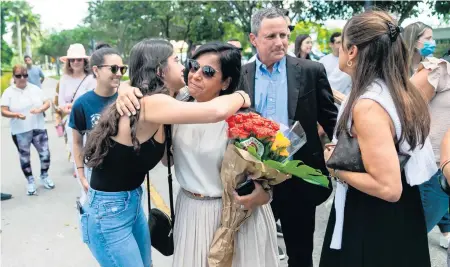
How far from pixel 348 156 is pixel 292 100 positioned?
109cm

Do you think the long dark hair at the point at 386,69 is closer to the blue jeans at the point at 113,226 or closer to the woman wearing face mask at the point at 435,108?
the woman wearing face mask at the point at 435,108

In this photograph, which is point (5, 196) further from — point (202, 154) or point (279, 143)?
point (279, 143)

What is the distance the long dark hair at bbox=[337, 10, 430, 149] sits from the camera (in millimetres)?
1792

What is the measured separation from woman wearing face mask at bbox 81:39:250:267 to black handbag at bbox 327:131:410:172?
0.51 m

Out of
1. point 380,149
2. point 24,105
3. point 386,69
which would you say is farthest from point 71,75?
point 380,149

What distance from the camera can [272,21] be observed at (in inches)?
116

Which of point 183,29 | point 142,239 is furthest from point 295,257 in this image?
point 183,29

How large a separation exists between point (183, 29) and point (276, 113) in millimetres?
26369

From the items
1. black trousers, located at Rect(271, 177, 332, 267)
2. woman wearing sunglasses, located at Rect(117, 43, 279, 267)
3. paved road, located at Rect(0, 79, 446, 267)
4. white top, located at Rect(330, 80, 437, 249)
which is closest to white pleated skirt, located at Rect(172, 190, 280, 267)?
woman wearing sunglasses, located at Rect(117, 43, 279, 267)

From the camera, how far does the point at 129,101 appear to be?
6.31ft

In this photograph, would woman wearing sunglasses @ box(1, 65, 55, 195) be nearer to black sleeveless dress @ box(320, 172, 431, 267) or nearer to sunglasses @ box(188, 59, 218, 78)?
sunglasses @ box(188, 59, 218, 78)

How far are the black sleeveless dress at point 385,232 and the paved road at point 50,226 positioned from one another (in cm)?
180

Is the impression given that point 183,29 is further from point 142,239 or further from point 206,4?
point 142,239

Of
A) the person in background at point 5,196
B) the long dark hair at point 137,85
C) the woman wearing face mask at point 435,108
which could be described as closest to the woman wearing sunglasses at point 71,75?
the person in background at point 5,196
